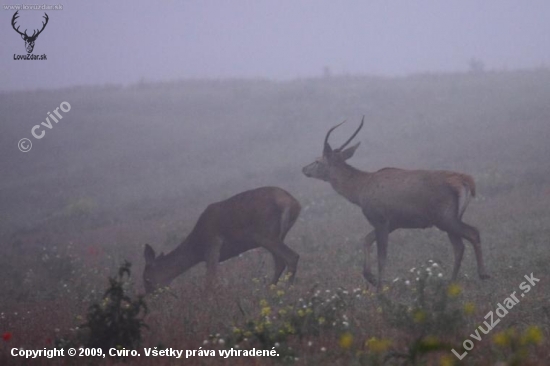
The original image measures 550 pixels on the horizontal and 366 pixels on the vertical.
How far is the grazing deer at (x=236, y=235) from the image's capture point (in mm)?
12820

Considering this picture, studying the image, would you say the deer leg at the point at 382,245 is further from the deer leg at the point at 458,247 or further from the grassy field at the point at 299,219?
the deer leg at the point at 458,247

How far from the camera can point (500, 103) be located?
3728 centimetres

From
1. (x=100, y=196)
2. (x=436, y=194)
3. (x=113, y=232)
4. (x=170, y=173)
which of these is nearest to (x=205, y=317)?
(x=436, y=194)

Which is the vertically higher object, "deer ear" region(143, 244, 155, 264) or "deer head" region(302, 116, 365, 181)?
"deer head" region(302, 116, 365, 181)

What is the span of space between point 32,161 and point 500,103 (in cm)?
2254

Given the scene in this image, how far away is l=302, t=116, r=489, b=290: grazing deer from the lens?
12203 mm

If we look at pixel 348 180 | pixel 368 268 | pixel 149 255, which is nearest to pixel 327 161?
pixel 348 180

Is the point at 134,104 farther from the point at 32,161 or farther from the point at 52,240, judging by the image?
the point at 52,240

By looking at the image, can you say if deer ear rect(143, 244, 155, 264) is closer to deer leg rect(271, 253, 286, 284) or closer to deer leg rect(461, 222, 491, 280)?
deer leg rect(271, 253, 286, 284)

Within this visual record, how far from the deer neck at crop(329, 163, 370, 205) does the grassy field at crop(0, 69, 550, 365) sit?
130 centimetres
